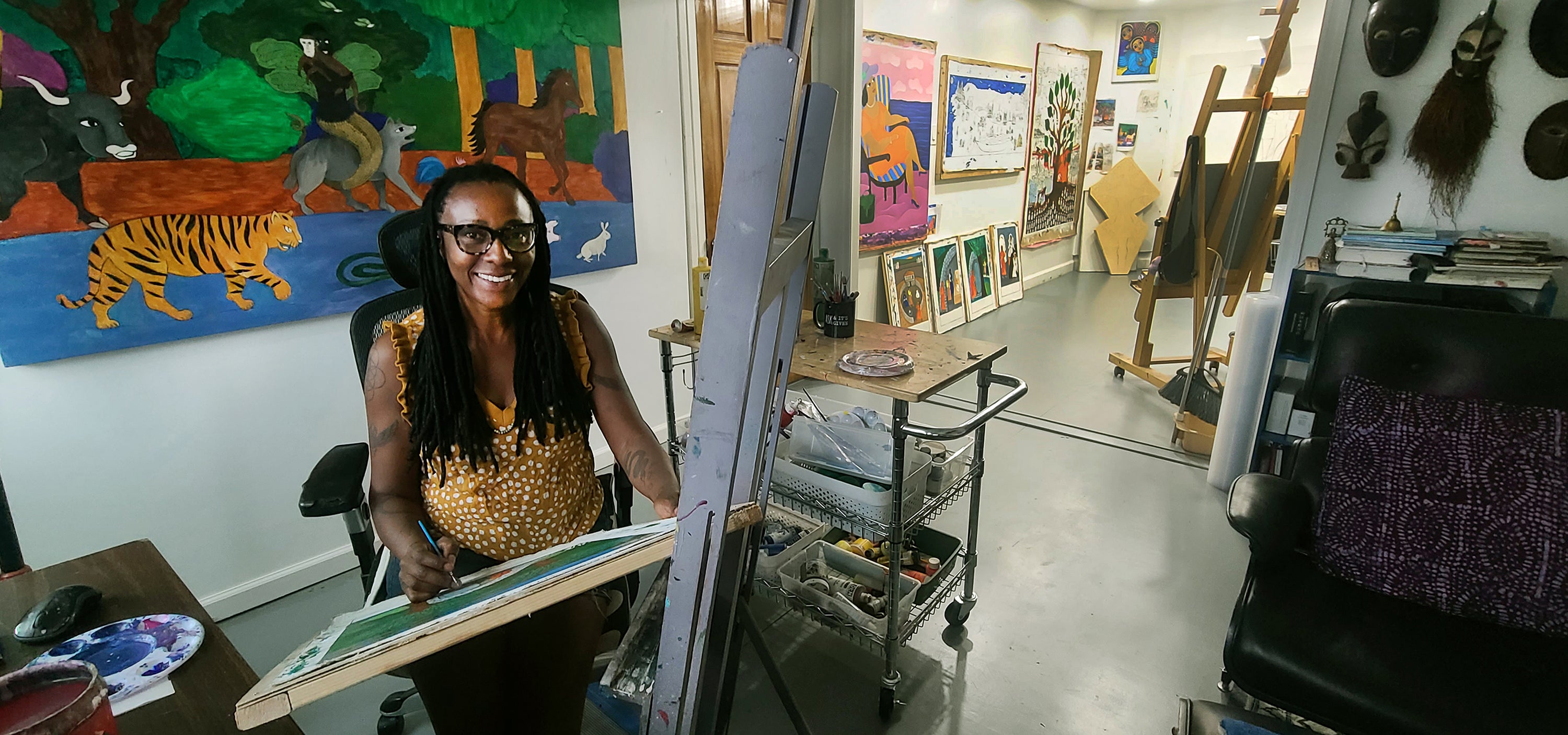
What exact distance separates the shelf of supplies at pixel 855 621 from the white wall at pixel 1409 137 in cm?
192

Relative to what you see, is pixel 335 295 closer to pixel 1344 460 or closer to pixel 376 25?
pixel 376 25

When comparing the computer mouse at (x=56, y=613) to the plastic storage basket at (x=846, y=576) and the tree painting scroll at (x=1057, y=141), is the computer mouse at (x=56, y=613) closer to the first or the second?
the plastic storage basket at (x=846, y=576)

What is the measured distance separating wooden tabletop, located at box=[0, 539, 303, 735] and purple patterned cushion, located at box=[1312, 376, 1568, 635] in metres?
1.97

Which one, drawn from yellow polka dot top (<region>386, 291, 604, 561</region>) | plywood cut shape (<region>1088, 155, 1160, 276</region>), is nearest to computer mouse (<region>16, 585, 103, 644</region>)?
yellow polka dot top (<region>386, 291, 604, 561</region>)

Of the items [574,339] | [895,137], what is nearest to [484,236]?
[574,339]

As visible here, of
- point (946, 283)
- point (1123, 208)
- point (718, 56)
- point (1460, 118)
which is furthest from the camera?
point (1123, 208)

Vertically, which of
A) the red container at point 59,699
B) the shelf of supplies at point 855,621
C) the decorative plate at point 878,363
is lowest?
the shelf of supplies at point 855,621

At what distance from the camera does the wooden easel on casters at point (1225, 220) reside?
335cm

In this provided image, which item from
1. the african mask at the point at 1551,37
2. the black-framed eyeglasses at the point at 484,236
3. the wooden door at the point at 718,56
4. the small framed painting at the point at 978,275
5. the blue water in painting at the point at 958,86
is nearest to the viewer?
the black-framed eyeglasses at the point at 484,236

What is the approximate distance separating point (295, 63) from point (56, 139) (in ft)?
1.87

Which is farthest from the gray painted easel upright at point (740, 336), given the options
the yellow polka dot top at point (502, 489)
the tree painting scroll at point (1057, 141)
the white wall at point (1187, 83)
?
the white wall at point (1187, 83)

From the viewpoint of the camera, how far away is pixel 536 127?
259 cm

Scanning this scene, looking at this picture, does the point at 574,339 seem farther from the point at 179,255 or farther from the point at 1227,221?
the point at 1227,221

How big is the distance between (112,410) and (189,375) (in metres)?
0.19
